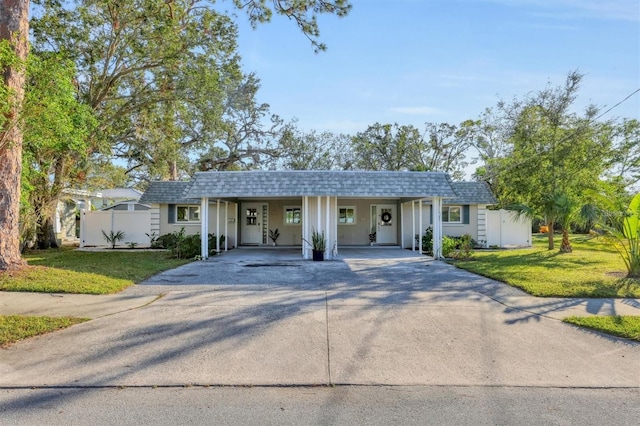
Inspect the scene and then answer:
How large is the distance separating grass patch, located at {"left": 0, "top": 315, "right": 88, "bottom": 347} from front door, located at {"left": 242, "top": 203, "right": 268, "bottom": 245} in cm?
1433

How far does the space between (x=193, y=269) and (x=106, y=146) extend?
29.5ft

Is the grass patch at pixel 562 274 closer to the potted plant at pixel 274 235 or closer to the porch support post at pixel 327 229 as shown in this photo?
the porch support post at pixel 327 229

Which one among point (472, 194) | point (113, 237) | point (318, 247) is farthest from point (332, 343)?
point (113, 237)

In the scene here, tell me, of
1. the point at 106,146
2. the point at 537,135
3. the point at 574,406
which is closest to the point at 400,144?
the point at 537,135

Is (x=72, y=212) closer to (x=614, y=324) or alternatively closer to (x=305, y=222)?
(x=305, y=222)

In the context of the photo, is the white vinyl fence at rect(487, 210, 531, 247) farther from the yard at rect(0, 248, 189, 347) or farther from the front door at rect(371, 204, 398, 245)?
the yard at rect(0, 248, 189, 347)

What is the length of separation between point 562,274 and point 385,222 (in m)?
10.3

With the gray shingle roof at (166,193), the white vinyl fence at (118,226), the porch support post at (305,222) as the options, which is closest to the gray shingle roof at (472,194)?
the porch support post at (305,222)

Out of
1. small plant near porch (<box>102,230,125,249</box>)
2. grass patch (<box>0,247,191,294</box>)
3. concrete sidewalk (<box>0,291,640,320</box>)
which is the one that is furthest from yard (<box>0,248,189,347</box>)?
small plant near porch (<box>102,230,125,249</box>)

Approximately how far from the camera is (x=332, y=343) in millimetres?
5035

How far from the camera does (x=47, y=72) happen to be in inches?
269

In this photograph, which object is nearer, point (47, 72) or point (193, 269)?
point (47, 72)

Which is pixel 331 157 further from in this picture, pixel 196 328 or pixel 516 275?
pixel 196 328

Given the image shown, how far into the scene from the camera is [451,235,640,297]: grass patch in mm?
8055
